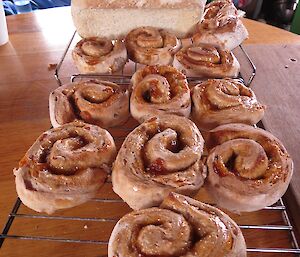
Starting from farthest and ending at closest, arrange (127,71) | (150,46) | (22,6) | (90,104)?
(22,6) → (127,71) → (150,46) → (90,104)

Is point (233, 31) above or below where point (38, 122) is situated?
above

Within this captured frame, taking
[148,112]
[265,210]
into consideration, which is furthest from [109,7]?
[265,210]

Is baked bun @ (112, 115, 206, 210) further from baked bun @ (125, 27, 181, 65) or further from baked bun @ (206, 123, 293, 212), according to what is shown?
baked bun @ (125, 27, 181, 65)

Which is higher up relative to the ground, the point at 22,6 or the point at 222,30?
the point at 222,30

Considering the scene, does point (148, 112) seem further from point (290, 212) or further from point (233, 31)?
point (233, 31)

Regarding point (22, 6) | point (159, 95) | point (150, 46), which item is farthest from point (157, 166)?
point (22, 6)

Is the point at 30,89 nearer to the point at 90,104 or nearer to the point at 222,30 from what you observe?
the point at 90,104
